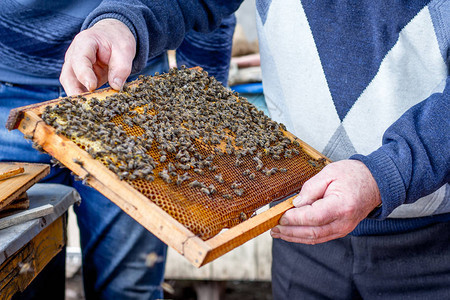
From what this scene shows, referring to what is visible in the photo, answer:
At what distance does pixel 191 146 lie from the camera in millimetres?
1977

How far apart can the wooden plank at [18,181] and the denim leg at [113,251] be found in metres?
0.71

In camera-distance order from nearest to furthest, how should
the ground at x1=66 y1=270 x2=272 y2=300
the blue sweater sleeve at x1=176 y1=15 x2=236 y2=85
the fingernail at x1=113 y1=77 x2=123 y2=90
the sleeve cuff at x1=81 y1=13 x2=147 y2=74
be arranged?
the fingernail at x1=113 y1=77 x2=123 y2=90 → the sleeve cuff at x1=81 y1=13 x2=147 y2=74 → the blue sweater sleeve at x1=176 y1=15 x2=236 y2=85 → the ground at x1=66 y1=270 x2=272 y2=300

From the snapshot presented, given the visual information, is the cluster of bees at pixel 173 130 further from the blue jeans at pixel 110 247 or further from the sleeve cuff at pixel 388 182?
the blue jeans at pixel 110 247

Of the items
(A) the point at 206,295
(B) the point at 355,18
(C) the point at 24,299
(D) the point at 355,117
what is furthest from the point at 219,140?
(A) the point at 206,295

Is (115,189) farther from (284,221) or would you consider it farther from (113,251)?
(113,251)

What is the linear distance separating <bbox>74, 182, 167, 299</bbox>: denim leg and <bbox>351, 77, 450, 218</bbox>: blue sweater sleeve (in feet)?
5.98

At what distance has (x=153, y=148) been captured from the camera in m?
1.91

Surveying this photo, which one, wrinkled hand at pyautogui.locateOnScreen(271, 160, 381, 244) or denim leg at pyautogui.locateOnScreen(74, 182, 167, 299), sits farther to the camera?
denim leg at pyautogui.locateOnScreen(74, 182, 167, 299)

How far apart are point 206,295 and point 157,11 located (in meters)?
3.08

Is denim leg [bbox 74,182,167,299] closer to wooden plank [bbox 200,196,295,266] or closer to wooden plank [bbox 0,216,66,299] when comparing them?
wooden plank [bbox 0,216,66,299]

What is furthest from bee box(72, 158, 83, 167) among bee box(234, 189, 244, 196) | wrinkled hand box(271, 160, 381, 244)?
wrinkled hand box(271, 160, 381, 244)

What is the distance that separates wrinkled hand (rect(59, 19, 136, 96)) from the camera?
6.64ft

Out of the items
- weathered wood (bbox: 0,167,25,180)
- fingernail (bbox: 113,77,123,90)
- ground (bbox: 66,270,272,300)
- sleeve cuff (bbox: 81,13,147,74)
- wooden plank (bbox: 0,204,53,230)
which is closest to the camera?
wooden plank (bbox: 0,204,53,230)

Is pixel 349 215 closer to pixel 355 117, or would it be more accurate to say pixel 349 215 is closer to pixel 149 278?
pixel 355 117
